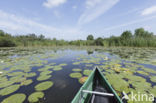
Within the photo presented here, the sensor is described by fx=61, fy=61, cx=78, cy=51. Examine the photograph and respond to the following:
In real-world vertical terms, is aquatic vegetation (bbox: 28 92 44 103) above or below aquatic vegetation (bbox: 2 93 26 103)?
above

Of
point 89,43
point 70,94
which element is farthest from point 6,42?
point 70,94

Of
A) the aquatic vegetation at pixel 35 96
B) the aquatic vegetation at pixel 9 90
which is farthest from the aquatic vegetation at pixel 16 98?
the aquatic vegetation at pixel 9 90

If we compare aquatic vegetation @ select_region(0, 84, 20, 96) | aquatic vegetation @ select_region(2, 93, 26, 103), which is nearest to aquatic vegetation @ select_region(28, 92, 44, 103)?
aquatic vegetation @ select_region(2, 93, 26, 103)

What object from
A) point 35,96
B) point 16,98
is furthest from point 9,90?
point 35,96

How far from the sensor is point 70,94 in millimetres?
1544

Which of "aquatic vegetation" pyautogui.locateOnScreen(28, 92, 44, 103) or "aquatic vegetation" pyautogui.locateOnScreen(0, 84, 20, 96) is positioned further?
"aquatic vegetation" pyautogui.locateOnScreen(0, 84, 20, 96)

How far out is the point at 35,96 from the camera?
56.4 inches

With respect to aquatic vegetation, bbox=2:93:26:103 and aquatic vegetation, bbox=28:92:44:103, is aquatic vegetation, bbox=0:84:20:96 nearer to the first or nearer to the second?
aquatic vegetation, bbox=2:93:26:103

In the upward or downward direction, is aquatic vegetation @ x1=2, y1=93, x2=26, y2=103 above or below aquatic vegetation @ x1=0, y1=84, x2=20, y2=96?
below

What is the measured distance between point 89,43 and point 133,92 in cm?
2019

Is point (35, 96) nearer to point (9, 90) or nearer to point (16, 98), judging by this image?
point (16, 98)

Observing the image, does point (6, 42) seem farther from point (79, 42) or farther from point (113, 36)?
point (113, 36)

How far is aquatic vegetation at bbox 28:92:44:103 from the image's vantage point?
1.32 metres

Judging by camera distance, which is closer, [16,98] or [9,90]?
[16,98]
